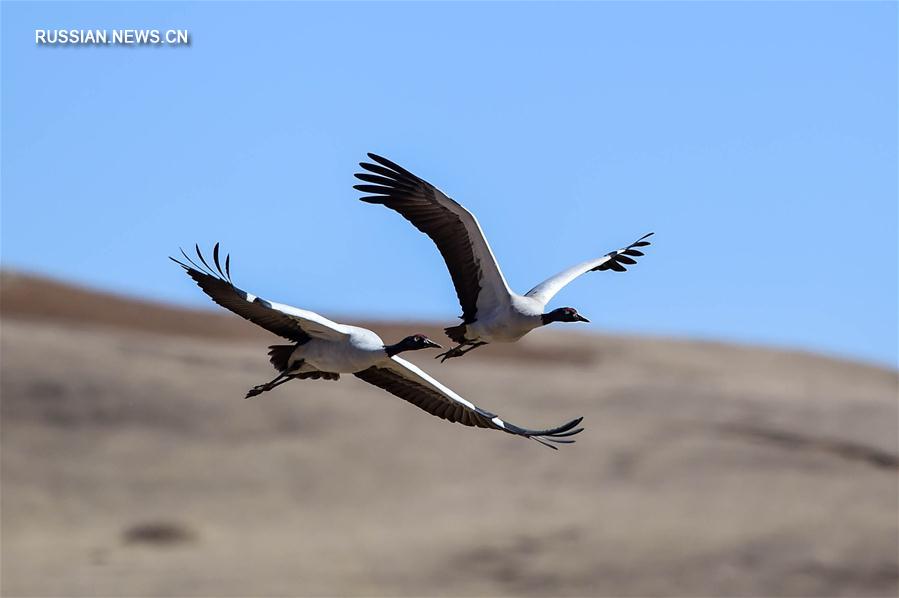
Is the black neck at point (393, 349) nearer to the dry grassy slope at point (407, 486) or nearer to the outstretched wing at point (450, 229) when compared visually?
the outstretched wing at point (450, 229)

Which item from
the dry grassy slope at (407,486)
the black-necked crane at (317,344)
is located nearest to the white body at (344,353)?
the black-necked crane at (317,344)

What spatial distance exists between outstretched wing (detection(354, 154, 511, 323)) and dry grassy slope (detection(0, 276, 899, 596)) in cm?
2728

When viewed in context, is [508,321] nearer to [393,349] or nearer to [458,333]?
[458,333]

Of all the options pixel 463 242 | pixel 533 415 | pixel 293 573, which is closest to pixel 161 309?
pixel 533 415

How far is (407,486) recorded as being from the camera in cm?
4941

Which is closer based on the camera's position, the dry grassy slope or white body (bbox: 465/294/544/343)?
white body (bbox: 465/294/544/343)

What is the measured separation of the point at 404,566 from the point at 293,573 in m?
2.91

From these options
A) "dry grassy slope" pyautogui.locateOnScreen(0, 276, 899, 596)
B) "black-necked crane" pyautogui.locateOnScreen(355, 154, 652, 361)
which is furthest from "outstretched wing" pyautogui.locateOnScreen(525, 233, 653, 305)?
"dry grassy slope" pyautogui.locateOnScreen(0, 276, 899, 596)

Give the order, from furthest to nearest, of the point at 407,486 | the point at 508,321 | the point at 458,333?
the point at 407,486
the point at 458,333
the point at 508,321

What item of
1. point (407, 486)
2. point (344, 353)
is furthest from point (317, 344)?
point (407, 486)

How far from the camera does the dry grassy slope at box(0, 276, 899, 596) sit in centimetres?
4425

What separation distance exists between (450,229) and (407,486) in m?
32.9

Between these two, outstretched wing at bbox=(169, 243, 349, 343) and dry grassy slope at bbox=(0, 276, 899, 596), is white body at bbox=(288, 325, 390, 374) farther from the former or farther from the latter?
dry grassy slope at bbox=(0, 276, 899, 596)

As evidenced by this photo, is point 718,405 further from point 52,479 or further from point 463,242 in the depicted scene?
point 463,242
